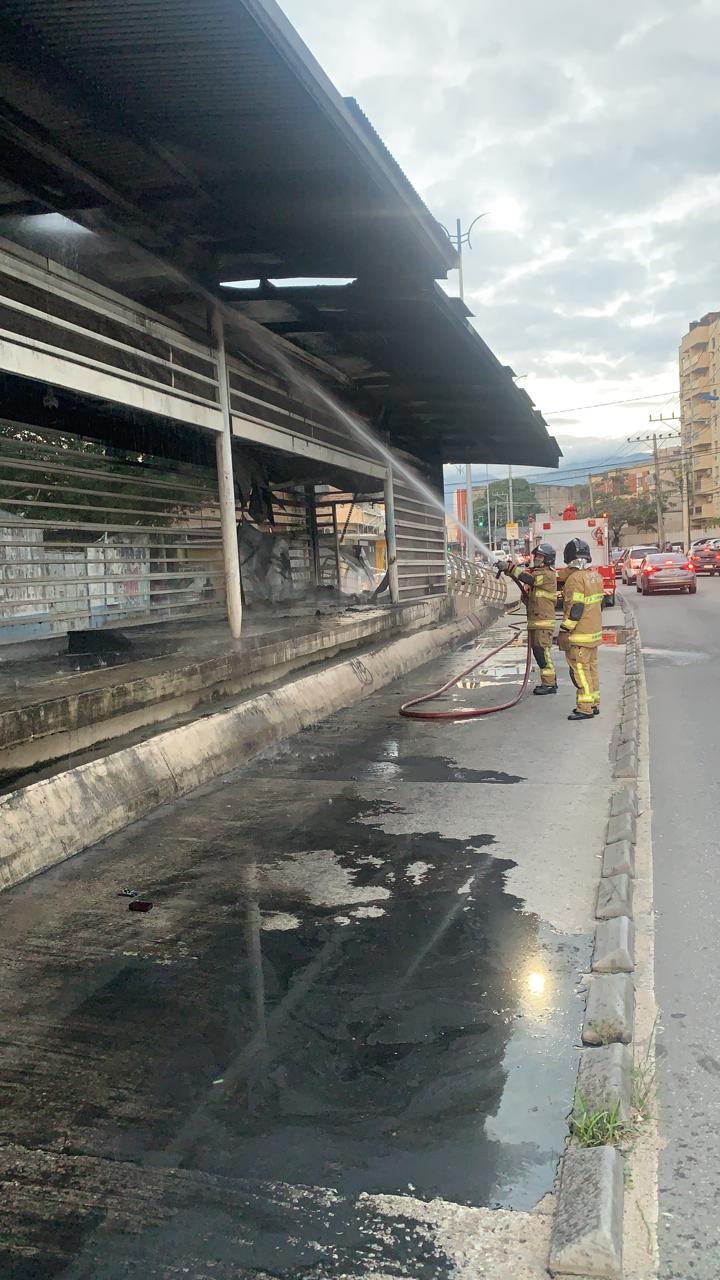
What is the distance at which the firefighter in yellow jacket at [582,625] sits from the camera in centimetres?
894

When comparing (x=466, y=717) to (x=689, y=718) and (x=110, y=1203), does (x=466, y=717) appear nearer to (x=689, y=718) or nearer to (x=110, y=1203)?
(x=689, y=718)

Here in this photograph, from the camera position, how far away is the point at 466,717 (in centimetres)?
942

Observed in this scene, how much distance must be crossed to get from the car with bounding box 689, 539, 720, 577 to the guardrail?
14530 millimetres

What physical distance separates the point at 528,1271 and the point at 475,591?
23.0 metres

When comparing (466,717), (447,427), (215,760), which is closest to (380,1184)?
(215,760)

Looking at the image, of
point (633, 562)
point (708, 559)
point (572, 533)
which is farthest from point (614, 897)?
point (708, 559)

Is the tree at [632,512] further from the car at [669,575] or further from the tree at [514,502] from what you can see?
the car at [669,575]

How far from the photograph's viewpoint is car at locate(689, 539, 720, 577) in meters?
39.8

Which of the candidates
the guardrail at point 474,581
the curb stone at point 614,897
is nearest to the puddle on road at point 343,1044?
the curb stone at point 614,897

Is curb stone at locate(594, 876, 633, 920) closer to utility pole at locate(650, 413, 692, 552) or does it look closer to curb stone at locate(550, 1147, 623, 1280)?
curb stone at locate(550, 1147, 623, 1280)

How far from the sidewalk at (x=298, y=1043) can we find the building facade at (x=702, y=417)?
263 ft

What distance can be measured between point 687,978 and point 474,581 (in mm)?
21665

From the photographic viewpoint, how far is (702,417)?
86750 millimetres

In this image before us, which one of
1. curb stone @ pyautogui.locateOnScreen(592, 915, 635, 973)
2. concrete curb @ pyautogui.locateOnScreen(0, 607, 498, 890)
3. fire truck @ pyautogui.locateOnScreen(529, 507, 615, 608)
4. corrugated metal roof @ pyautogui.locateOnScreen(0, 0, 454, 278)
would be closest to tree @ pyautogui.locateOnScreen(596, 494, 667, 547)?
fire truck @ pyautogui.locateOnScreen(529, 507, 615, 608)
